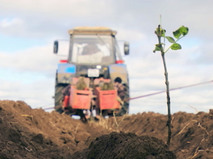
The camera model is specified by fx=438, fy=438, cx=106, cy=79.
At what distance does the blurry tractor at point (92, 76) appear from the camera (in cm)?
1186

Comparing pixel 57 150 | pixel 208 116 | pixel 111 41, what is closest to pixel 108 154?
pixel 57 150

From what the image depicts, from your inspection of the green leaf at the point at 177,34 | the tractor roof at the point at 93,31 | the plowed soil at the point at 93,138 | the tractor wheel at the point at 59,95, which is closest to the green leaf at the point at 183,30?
the green leaf at the point at 177,34

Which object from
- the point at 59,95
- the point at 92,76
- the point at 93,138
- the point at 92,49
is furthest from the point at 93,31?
the point at 93,138

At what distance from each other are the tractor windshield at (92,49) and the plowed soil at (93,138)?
2.89 metres

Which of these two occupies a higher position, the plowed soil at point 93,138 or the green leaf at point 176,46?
the green leaf at point 176,46

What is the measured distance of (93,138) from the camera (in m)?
7.88

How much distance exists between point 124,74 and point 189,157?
6.85 metres

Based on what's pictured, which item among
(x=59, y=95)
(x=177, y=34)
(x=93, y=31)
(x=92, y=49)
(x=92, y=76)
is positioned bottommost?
(x=59, y=95)

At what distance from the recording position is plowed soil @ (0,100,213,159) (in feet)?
15.5

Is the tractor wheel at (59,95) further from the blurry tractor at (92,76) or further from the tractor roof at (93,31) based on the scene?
the tractor roof at (93,31)

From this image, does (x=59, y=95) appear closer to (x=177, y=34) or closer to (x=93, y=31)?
(x=93, y=31)

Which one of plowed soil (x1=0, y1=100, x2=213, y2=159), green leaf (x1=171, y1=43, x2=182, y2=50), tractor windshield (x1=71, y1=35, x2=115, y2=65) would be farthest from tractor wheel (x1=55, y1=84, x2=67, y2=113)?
green leaf (x1=171, y1=43, x2=182, y2=50)

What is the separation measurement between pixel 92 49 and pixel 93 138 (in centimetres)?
626

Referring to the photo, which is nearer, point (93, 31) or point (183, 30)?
point (183, 30)
